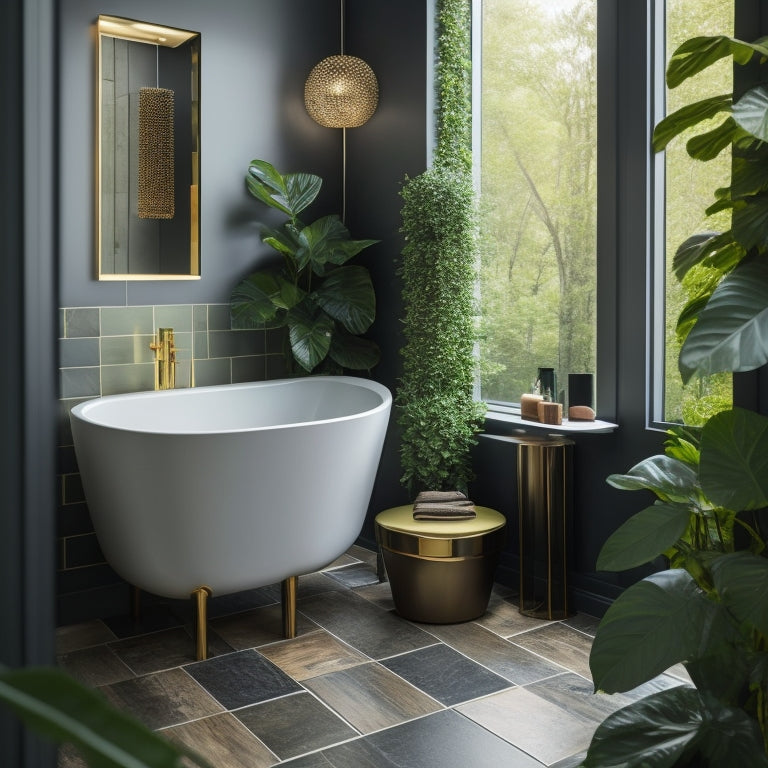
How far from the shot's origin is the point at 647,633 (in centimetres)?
178

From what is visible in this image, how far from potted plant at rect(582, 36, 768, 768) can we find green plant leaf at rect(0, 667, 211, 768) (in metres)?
1.51

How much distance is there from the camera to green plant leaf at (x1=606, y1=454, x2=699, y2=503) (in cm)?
205

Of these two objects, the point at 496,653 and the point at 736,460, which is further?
the point at 496,653

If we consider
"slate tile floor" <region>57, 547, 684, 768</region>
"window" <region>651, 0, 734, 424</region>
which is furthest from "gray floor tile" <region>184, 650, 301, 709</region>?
"window" <region>651, 0, 734, 424</region>

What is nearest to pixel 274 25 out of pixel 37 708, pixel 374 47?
pixel 374 47

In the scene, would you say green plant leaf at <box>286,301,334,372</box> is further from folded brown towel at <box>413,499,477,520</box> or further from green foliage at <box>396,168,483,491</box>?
folded brown towel at <box>413,499,477,520</box>

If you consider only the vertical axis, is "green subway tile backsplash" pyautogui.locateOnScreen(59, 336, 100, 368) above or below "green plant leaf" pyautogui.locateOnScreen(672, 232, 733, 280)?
below

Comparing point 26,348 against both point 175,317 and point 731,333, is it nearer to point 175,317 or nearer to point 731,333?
point 731,333

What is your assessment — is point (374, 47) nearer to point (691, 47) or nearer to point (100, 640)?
point (691, 47)

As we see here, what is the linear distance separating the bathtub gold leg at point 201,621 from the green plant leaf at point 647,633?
159cm

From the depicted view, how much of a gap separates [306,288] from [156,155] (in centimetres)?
91

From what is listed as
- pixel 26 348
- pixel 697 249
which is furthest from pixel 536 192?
pixel 26 348

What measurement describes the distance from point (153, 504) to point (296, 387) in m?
1.27

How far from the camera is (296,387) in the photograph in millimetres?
4020
